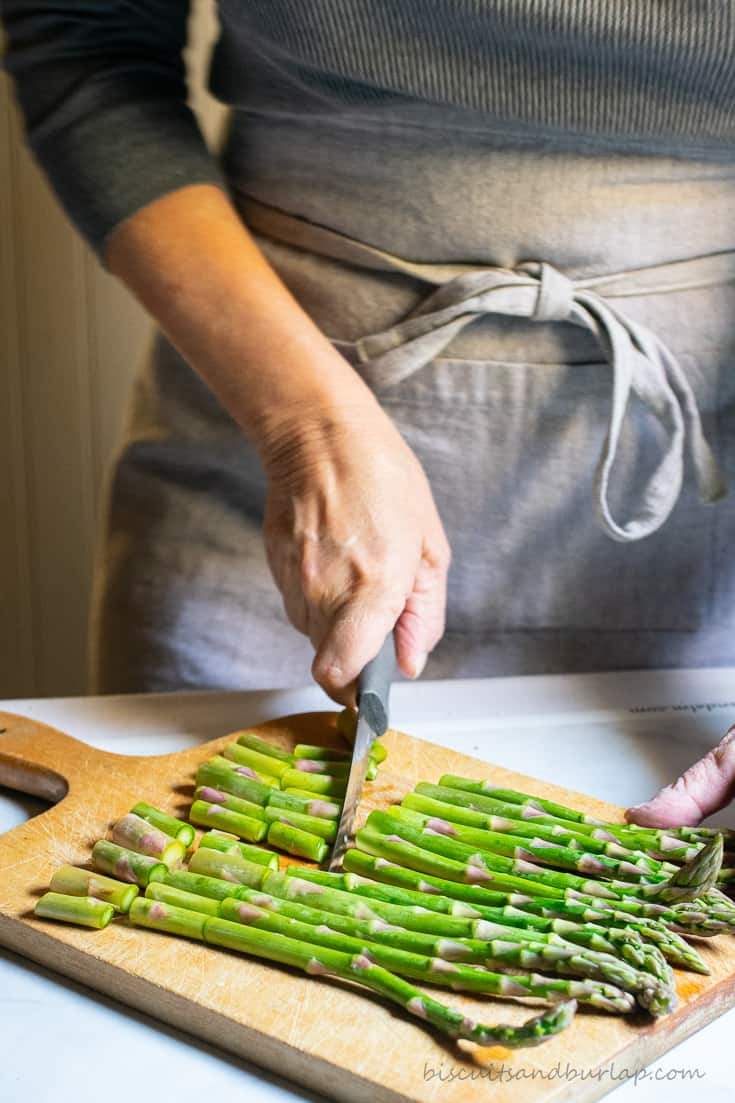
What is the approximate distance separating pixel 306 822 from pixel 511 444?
82 centimetres

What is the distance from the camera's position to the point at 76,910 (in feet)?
3.70

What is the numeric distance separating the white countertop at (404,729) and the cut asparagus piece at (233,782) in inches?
9.2

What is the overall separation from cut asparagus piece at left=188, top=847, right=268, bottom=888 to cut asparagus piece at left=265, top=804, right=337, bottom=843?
3.4 inches

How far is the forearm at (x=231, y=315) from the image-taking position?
5.19ft

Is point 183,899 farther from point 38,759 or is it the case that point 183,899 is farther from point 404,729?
point 404,729

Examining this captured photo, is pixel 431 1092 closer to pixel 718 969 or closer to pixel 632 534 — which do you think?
pixel 718 969

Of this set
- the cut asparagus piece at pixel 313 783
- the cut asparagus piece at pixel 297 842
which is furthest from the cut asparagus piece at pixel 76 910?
the cut asparagus piece at pixel 313 783

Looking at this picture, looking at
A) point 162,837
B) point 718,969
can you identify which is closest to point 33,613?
point 162,837

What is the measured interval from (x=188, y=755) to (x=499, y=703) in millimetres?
499

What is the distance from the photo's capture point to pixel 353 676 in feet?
4.72

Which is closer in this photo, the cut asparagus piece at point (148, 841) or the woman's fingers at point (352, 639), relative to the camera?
the cut asparagus piece at point (148, 841)

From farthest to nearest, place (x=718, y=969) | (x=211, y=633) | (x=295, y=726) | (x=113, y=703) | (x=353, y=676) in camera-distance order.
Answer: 1. (x=211, y=633)
2. (x=113, y=703)
3. (x=295, y=726)
4. (x=353, y=676)
5. (x=718, y=969)

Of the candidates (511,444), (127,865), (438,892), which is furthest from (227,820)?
(511,444)

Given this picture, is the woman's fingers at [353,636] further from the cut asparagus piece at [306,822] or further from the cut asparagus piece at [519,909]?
the cut asparagus piece at [519,909]
